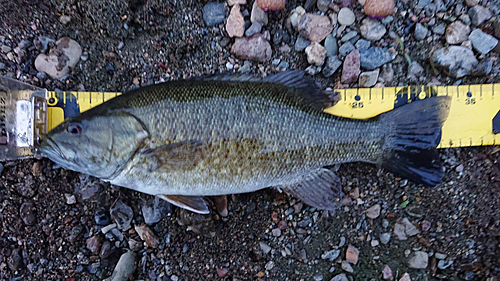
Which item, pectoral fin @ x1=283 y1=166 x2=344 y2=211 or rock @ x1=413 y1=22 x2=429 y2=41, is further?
rock @ x1=413 y1=22 x2=429 y2=41

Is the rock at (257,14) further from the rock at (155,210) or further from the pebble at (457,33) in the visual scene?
the rock at (155,210)

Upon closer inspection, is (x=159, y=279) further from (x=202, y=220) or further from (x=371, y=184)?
(x=371, y=184)

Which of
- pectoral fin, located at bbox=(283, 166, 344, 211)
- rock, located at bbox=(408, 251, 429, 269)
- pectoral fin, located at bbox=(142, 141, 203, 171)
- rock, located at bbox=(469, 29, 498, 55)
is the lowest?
rock, located at bbox=(408, 251, 429, 269)

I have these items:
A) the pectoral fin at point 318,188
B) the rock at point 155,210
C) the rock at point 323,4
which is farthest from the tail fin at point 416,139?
the rock at point 155,210

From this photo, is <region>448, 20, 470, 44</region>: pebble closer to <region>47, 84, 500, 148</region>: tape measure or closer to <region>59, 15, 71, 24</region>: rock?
<region>47, 84, 500, 148</region>: tape measure

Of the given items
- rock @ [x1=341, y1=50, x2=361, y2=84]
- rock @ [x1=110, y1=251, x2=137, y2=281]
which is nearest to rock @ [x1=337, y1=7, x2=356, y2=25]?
rock @ [x1=341, y1=50, x2=361, y2=84]
